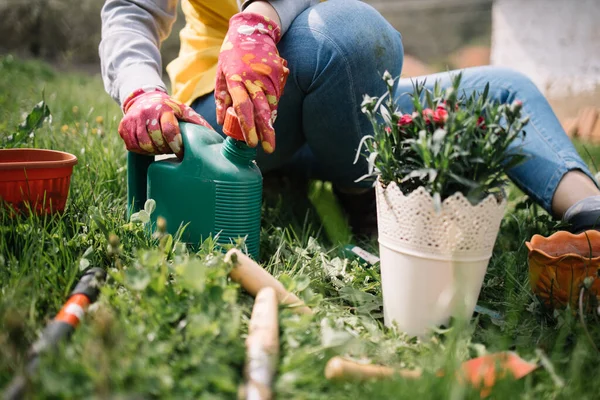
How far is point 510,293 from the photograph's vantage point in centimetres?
115

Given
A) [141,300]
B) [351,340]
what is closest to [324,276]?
[351,340]

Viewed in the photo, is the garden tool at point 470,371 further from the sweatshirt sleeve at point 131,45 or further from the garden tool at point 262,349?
the sweatshirt sleeve at point 131,45

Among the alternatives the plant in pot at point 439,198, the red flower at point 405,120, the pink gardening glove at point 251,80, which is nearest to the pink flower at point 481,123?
the plant in pot at point 439,198

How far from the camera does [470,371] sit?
808mm

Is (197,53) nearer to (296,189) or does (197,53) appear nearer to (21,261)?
(296,189)

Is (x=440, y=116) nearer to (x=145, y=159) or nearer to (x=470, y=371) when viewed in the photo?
(x=470, y=371)

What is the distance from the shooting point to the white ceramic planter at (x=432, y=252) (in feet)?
2.99

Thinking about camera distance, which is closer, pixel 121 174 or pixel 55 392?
pixel 55 392

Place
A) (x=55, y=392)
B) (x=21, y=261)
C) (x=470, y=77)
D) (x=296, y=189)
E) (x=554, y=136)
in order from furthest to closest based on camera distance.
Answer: (x=296, y=189) → (x=470, y=77) → (x=554, y=136) → (x=21, y=261) → (x=55, y=392)

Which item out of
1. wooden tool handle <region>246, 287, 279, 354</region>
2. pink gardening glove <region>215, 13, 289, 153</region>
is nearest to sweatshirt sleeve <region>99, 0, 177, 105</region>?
pink gardening glove <region>215, 13, 289, 153</region>

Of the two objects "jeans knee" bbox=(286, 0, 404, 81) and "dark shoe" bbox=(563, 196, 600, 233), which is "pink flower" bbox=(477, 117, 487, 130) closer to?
"jeans knee" bbox=(286, 0, 404, 81)

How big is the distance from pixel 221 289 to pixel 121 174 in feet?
2.91

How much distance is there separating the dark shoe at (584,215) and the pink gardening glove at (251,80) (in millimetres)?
752

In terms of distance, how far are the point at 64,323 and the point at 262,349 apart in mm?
298
